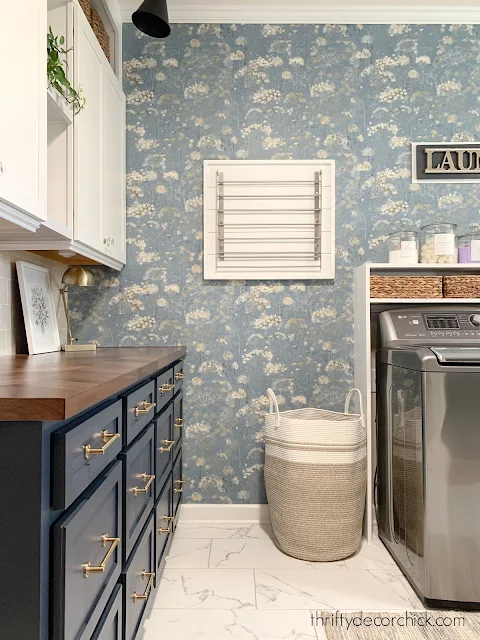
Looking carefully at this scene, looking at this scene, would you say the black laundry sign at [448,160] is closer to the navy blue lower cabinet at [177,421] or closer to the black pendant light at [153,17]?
the black pendant light at [153,17]

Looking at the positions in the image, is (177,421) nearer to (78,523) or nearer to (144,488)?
(144,488)

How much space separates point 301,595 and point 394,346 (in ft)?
3.80

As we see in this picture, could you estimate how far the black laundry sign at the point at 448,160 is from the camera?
288 cm

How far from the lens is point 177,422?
8.42ft

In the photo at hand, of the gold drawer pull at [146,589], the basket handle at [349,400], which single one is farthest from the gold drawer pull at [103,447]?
the basket handle at [349,400]

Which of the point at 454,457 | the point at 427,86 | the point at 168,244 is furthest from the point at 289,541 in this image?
the point at 427,86

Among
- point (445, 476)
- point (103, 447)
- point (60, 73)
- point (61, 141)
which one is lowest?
point (445, 476)

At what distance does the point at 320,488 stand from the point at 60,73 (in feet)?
6.39

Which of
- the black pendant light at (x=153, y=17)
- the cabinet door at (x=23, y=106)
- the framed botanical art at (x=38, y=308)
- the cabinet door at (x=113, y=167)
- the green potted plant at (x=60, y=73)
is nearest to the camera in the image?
the cabinet door at (x=23, y=106)

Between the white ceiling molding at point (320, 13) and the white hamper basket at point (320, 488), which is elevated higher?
the white ceiling molding at point (320, 13)

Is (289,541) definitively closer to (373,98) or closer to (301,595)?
(301,595)

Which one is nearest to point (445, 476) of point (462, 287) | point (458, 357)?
point (458, 357)

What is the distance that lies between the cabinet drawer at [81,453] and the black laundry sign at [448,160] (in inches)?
91.8

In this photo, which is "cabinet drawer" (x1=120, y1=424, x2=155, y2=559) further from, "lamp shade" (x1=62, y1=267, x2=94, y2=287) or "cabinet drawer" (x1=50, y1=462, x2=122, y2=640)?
"lamp shade" (x1=62, y1=267, x2=94, y2=287)
